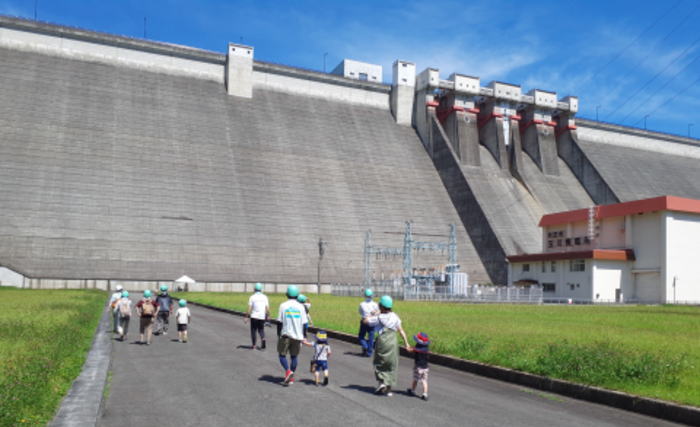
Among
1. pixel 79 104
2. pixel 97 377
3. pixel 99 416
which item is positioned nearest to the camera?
pixel 99 416

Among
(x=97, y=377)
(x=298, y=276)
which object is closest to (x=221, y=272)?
(x=298, y=276)

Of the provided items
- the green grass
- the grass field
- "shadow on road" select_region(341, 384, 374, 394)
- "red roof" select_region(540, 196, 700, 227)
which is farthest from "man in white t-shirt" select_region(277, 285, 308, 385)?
"red roof" select_region(540, 196, 700, 227)

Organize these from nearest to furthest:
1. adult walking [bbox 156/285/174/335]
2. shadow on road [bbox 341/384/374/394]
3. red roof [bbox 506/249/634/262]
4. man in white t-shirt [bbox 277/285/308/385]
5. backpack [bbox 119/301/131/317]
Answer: shadow on road [bbox 341/384/374/394] → man in white t-shirt [bbox 277/285/308/385] → backpack [bbox 119/301/131/317] → adult walking [bbox 156/285/174/335] → red roof [bbox 506/249/634/262]

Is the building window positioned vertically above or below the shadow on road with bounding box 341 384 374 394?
above

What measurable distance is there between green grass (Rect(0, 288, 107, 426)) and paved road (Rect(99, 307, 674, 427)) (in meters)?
0.81

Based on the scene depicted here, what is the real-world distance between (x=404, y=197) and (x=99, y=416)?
57.8m

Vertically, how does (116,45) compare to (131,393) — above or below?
above

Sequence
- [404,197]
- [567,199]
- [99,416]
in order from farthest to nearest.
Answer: [567,199] < [404,197] < [99,416]

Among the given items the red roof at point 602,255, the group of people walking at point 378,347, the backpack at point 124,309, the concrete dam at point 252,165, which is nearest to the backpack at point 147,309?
the backpack at point 124,309

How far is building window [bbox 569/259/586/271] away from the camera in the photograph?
52.9m

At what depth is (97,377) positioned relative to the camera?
11297 millimetres

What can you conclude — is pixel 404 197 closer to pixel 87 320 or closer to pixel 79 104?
pixel 79 104

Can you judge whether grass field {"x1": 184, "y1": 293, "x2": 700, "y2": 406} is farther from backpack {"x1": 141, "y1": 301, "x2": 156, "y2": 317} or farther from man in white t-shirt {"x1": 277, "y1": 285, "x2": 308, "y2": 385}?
backpack {"x1": 141, "y1": 301, "x2": 156, "y2": 317}

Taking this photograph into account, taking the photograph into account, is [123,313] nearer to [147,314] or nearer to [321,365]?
[147,314]
